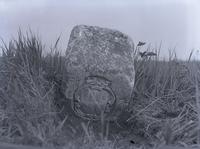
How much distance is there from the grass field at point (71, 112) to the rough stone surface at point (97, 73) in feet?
0.60

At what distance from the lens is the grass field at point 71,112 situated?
5.17m

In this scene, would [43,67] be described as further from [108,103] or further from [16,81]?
[108,103]

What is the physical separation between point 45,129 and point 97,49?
61.6 inches

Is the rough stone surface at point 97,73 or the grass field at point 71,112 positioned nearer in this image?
the grass field at point 71,112

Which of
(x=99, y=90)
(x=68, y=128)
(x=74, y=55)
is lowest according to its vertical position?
(x=68, y=128)

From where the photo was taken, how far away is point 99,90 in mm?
6031

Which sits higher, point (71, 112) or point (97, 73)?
point (97, 73)

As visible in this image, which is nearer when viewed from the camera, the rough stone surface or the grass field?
the grass field

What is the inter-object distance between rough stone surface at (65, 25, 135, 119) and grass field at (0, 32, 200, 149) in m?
0.18

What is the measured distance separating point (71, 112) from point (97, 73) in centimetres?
59

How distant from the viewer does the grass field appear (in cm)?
517

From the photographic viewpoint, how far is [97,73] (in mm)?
6098

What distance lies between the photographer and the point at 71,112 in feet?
19.7

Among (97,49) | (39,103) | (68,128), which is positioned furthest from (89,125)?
(97,49)
